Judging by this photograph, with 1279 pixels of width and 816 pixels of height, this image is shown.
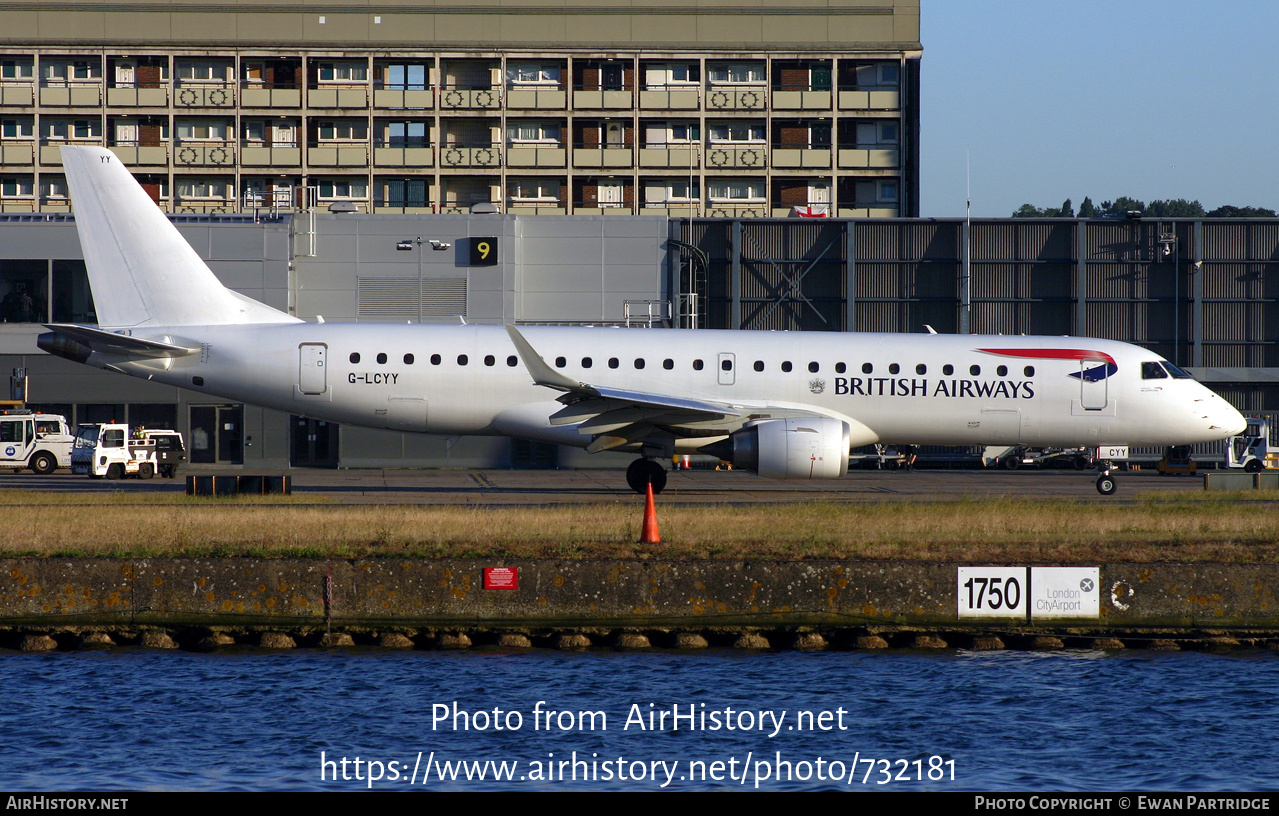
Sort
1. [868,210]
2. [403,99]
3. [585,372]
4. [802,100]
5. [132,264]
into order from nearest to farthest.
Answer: [585,372]
[132,264]
[403,99]
[802,100]
[868,210]

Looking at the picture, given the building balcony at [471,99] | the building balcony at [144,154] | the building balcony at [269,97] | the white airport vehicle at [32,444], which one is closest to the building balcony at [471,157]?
the building balcony at [471,99]

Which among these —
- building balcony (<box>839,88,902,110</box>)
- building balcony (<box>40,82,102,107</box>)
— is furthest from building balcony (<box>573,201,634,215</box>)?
building balcony (<box>40,82,102,107</box>)

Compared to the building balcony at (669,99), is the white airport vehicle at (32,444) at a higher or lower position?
lower

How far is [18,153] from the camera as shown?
82812mm

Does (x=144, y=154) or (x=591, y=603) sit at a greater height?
(x=144, y=154)

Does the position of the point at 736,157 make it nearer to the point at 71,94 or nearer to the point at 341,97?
the point at 341,97

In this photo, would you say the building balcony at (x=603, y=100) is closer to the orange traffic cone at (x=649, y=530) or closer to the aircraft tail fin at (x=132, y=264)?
the aircraft tail fin at (x=132, y=264)

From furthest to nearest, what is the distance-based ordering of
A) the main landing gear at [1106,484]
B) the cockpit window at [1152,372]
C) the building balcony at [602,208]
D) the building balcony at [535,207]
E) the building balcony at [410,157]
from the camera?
1. the building balcony at [410,157]
2. the building balcony at [535,207]
3. the building balcony at [602,208]
4. the main landing gear at [1106,484]
5. the cockpit window at [1152,372]

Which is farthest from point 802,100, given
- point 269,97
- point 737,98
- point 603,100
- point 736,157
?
point 269,97

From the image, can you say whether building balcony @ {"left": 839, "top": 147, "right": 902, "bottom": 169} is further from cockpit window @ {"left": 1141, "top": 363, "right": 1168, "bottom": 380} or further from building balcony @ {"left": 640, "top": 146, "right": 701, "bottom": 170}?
cockpit window @ {"left": 1141, "top": 363, "right": 1168, "bottom": 380}

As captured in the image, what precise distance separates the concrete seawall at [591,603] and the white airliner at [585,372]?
11488mm

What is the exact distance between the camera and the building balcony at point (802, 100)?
8306cm

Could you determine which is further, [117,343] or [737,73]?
[737,73]

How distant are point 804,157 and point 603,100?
44.7ft
